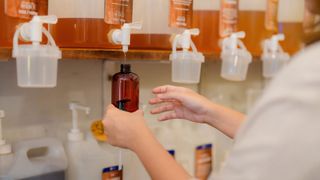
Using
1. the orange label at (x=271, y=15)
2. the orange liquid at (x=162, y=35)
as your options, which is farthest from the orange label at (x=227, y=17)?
the orange label at (x=271, y=15)

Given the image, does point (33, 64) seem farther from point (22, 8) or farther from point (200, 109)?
point (200, 109)

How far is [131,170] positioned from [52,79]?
392mm

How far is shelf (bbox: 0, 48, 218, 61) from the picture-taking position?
673 mm

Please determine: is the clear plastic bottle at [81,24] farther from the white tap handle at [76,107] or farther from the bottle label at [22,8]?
the white tap handle at [76,107]

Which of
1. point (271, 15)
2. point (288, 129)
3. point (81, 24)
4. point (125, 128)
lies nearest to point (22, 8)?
point (81, 24)

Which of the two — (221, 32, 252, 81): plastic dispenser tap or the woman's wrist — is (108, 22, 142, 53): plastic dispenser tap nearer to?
the woman's wrist

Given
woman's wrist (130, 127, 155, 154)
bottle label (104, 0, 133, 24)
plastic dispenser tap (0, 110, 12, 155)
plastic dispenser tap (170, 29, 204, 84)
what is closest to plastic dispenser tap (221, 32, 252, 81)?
plastic dispenser tap (170, 29, 204, 84)

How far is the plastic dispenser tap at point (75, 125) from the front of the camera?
904 mm

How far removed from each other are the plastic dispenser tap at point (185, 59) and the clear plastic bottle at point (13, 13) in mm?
302

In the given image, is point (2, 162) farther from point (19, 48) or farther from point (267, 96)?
point (267, 96)

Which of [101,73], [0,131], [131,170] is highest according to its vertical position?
[101,73]

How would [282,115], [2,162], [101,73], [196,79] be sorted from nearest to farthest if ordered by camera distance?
1. [282,115]
2. [2,162]
3. [196,79]
4. [101,73]

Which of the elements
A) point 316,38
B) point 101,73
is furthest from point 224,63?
point 316,38

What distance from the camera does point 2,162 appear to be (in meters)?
0.79
